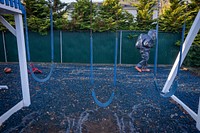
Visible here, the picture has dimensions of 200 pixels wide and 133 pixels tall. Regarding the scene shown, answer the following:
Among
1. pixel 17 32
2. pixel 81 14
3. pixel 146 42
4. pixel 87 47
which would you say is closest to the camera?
pixel 17 32

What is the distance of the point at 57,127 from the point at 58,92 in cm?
153

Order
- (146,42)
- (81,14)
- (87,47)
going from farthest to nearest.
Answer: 1. (81,14)
2. (87,47)
3. (146,42)

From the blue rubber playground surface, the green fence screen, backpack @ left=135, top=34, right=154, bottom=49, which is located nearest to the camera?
the blue rubber playground surface

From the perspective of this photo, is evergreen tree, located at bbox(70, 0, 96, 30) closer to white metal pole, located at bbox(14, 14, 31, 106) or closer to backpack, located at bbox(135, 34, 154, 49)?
backpack, located at bbox(135, 34, 154, 49)

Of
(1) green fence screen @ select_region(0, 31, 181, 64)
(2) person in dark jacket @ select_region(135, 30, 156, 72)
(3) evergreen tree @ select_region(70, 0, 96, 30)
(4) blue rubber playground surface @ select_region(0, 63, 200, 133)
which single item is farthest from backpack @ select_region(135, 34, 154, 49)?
(3) evergreen tree @ select_region(70, 0, 96, 30)

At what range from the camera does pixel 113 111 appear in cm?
276

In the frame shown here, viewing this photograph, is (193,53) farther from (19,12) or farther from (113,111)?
(19,12)

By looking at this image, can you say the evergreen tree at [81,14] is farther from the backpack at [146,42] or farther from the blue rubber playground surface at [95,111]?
the blue rubber playground surface at [95,111]

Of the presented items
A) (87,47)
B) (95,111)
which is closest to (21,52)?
(95,111)

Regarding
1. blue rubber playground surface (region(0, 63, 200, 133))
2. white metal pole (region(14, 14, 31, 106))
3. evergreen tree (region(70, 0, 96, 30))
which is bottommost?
blue rubber playground surface (region(0, 63, 200, 133))

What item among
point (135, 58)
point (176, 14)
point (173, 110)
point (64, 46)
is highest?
point (176, 14)

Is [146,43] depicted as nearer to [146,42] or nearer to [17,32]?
[146,42]

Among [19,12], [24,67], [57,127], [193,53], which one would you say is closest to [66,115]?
[57,127]

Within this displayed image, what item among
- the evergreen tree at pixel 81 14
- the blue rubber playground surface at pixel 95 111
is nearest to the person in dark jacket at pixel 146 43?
the blue rubber playground surface at pixel 95 111
